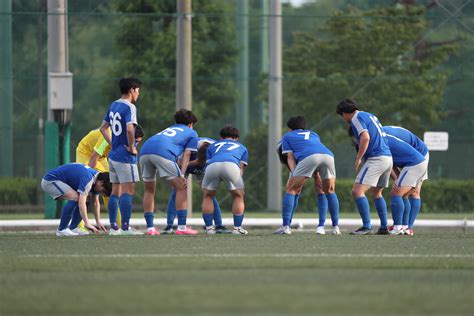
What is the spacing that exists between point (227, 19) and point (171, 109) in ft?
10.7

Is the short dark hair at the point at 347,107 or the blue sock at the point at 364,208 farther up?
the short dark hair at the point at 347,107

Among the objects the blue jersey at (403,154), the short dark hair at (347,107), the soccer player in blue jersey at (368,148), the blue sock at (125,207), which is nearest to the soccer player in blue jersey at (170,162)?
the blue sock at (125,207)

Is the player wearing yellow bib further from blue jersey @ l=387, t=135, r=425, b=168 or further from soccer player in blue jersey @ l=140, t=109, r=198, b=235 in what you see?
blue jersey @ l=387, t=135, r=425, b=168

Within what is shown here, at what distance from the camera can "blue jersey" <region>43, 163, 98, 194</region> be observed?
49.6 ft

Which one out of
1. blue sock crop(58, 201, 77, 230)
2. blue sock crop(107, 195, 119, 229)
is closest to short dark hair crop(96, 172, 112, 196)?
blue sock crop(107, 195, 119, 229)

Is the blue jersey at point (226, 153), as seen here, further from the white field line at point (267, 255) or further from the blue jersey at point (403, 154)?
the white field line at point (267, 255)

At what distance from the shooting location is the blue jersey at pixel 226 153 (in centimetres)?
1551

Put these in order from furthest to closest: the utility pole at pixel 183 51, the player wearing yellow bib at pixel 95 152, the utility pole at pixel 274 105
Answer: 1. the utility pole at pixel 274 105
2. the utility pole at pixel 183 51
3. the player wearing yellow bib at pixel 95 152

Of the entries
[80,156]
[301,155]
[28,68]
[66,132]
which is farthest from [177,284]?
[28,68]

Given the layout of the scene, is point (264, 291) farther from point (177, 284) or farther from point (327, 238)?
point (327, 238)

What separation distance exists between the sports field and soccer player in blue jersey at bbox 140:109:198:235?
1790 millimetres

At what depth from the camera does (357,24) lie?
3012 cm

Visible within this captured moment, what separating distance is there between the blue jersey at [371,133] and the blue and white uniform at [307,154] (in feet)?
1.62

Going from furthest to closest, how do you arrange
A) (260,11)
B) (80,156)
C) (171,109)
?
(260,11), (171,109), (80,156)
